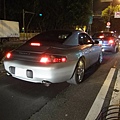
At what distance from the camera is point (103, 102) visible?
4.50 m

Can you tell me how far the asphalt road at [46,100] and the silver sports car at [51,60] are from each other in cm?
30

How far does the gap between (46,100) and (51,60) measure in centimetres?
92

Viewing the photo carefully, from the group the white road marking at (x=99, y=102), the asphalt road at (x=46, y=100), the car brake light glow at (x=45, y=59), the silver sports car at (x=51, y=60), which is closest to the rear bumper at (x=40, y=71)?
the silver sports car at (x=51, y=60)

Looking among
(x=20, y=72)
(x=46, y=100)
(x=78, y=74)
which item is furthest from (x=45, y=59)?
(x=78, y=74)

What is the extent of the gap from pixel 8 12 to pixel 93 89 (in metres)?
24.8

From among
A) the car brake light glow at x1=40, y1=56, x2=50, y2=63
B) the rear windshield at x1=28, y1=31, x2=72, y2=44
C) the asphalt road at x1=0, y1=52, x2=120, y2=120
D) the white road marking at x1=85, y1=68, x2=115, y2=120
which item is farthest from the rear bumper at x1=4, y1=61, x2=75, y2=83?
the rear windshield at x1=28, y1=31, x2=72, y2=44

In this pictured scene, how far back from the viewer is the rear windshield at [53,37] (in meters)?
5.94

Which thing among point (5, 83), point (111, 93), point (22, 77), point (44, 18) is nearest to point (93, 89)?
point (111, 93)

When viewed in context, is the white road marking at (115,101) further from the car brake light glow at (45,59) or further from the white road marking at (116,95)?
the car brake light glow at (45,59)

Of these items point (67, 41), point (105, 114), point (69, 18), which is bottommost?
point (105, 114)

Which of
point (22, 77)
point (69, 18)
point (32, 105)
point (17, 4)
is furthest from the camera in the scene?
point (17, 4)

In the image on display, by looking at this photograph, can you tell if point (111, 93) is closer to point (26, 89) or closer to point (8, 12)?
point (26, 89)

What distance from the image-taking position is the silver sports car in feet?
15.8

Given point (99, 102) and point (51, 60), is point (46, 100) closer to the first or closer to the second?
point (51, 60)
